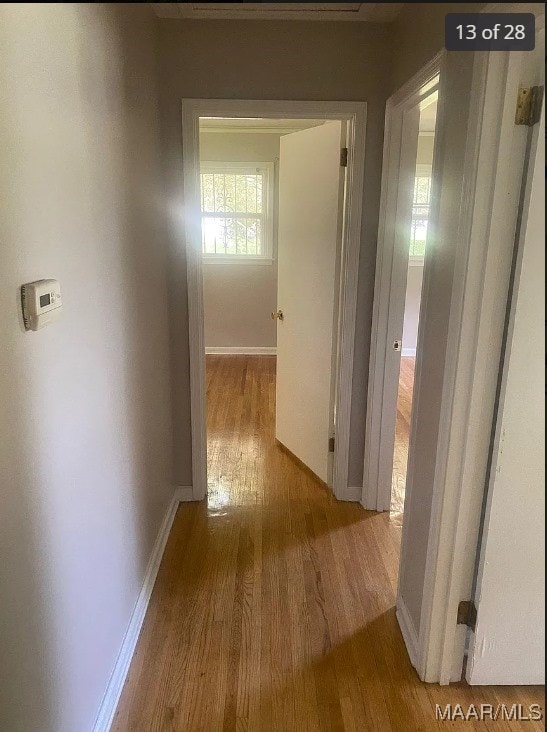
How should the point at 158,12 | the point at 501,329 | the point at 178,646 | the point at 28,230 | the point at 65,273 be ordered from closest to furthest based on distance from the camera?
the point at 28,230
the point at 65,273
the point at 501,329
the point at 178,646
the point at 158,12

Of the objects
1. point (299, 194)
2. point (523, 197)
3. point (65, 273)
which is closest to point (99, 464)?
point (65, 273)

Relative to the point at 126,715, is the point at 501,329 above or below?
above

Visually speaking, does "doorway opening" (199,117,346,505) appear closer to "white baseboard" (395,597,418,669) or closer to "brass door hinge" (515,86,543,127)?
"white baseboard" (395,597,418,669)

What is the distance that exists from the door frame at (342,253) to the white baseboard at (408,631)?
863 millimetres

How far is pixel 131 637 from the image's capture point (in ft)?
5.90

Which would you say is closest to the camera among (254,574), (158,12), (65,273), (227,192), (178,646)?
(65,273)

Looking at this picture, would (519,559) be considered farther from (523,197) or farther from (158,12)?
(158,12)

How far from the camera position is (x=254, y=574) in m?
2.21

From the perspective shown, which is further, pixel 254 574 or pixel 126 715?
pixel 254 574

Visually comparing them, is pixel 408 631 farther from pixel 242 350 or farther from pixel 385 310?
pixel 242 350

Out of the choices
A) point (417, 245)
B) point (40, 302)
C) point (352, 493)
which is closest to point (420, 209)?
point (417, 245)

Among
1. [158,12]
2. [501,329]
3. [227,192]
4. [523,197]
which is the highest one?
[158,12]

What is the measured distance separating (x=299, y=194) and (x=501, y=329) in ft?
5.98

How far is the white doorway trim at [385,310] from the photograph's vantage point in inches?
85.7
